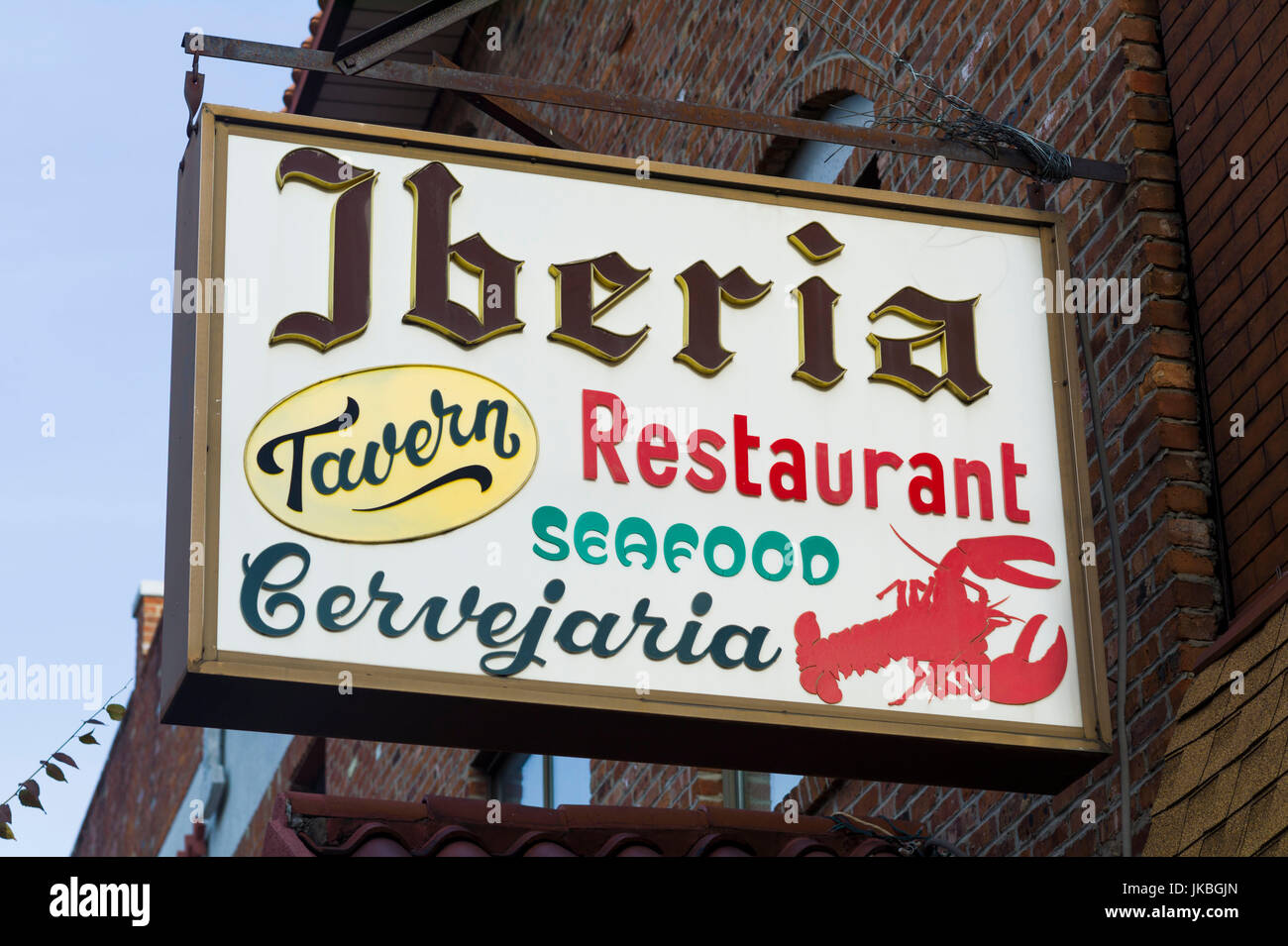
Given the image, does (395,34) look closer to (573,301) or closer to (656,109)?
(656,109)

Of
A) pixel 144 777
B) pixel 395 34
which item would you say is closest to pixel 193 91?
pixel 395 34

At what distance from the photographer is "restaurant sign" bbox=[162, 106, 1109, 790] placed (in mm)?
4852

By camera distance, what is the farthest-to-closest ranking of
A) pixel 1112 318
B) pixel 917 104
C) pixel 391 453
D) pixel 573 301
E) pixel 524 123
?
pixel 917 104, pixel 524 123, pixel 1112 318, pixel 573 301, pixel 391 453

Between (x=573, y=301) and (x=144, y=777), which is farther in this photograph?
(x=144, y=777)

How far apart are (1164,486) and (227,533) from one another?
8.38ft

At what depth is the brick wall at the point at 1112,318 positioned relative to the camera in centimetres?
564

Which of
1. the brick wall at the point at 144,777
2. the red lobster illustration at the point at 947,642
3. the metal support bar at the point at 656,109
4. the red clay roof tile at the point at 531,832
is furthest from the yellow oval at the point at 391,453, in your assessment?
the brick wall at the point at 144,777

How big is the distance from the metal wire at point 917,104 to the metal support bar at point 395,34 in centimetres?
120

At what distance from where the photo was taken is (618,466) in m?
5.14

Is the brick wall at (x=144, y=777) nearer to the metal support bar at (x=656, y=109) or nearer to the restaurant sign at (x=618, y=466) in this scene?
the metal support bar at (x=656, y=109)

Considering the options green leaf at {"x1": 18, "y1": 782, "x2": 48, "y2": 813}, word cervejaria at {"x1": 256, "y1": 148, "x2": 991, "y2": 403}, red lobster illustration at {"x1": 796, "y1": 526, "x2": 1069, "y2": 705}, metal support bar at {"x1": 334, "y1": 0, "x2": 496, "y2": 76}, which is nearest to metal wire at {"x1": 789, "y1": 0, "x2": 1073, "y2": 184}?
word cervejaria at {"x1": 256, "y1": 148, "x2": 991, "y2": 403}

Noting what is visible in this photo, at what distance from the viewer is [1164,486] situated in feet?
18.8

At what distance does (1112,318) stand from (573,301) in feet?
5.71
